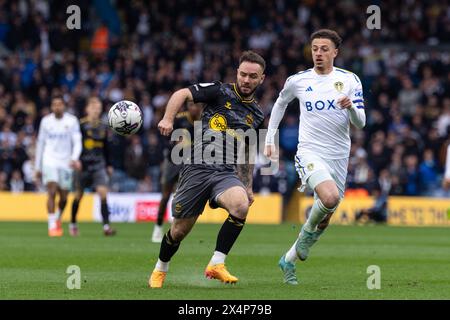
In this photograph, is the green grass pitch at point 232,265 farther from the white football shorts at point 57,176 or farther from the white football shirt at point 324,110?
the white football shirt at point 324,110

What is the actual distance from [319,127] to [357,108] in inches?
21.2

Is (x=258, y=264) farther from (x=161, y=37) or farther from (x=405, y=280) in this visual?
(x=161, y=37)

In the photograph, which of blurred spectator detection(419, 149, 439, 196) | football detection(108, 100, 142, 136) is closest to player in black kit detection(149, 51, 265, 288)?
football detection(108, 100, 142, 136)

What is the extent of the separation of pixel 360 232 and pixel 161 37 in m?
13.0

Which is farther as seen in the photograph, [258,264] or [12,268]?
[258,264]

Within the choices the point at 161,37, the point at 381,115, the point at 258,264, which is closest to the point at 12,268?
the point at 258,264

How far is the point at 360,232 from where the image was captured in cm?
2192

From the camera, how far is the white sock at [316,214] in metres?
11.0

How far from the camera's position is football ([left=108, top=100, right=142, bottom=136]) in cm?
1068

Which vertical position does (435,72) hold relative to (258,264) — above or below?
above

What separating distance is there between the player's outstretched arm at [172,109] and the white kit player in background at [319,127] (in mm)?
1316

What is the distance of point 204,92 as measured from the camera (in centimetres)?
1055

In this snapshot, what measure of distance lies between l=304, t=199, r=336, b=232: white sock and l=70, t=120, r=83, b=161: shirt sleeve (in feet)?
28.7

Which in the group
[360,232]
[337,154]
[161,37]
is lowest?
[360,232]
